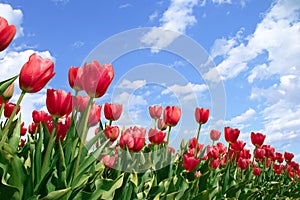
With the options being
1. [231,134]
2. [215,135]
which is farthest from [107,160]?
[215,135]

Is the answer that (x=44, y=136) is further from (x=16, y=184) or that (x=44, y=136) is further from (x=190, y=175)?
(x=190, y=175)

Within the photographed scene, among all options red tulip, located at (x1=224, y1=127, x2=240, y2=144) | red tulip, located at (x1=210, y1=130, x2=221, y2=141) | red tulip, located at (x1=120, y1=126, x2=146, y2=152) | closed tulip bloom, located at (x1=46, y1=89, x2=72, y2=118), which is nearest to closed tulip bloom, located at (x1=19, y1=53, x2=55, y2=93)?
closed tulip bloom, located at (x1=46, y1=89, x2=72, y2=118)

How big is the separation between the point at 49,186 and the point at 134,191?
800 mm

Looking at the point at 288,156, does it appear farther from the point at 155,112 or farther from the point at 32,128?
the point at 32,128

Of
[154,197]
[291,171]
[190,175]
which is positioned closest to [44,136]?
[154,197]

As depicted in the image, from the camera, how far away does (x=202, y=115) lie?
3883mm

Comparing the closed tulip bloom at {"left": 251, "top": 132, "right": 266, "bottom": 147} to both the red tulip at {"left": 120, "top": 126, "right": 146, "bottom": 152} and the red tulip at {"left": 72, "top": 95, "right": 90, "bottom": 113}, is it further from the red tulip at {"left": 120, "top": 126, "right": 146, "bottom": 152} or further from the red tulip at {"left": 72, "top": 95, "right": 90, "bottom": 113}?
the red tulip at {"left": 72, "top": 95, "right": 90, "bottom": 113}

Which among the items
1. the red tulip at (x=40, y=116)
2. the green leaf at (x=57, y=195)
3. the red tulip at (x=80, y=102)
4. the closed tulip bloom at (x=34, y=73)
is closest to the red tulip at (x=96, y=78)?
the closed tulip bloom at (x=34, y=73)

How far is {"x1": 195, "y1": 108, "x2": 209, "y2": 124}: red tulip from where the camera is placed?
385 centimetres

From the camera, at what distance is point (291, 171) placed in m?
9.22

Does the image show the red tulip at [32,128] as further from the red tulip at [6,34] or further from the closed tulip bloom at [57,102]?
the red tulip at [6,34]

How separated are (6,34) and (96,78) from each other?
49 centimetres

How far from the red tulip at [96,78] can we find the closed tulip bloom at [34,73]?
0.21m

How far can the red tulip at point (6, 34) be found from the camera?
1.81 meters
